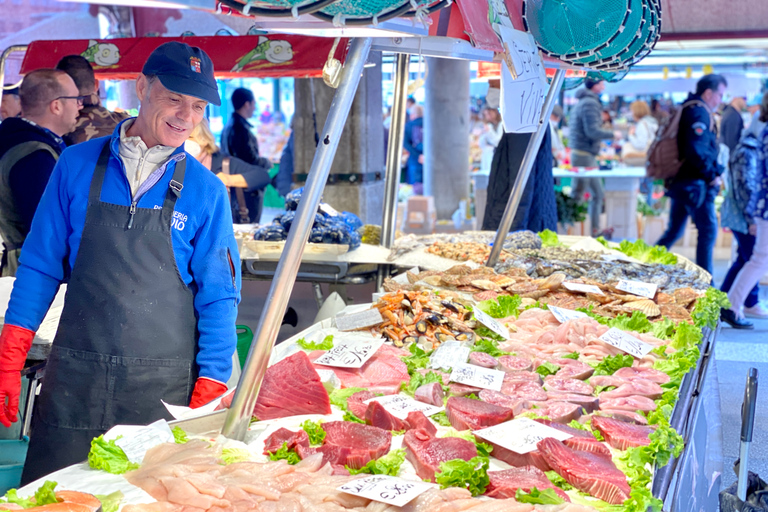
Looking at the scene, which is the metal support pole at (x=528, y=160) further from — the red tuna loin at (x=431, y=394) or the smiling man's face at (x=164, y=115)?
the smiling man's face at (x=164, y=115)

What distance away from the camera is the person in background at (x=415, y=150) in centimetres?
1428

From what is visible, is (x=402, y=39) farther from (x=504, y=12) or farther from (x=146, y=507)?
(x=146, y=507)

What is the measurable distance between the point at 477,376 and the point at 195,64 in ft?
4.49

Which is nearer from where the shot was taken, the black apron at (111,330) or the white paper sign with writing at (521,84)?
the black apron at (111,330)

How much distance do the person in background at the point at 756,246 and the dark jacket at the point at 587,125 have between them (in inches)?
164

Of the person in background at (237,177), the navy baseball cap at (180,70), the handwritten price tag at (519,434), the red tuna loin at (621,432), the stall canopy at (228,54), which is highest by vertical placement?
the stall canopy at (228,54)

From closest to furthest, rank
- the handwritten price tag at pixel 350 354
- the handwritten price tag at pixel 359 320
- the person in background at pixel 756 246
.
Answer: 1. the handwritten price tag at pixel 350 354
2. the handwritten price tag at pixel 359 320
3. the person in background at pixel 756 246

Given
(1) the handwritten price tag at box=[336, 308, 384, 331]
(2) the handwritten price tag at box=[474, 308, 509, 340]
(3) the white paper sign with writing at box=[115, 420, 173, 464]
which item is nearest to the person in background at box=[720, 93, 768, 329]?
(2) the handwritten price tag at box=[474, 308, 509, 340]

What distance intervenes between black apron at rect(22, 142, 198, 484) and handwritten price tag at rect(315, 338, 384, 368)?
544 millimetres

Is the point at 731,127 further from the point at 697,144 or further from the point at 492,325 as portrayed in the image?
the point at 492,325

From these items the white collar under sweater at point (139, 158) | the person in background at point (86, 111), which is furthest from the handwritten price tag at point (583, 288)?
the person in background at point (86, 111)

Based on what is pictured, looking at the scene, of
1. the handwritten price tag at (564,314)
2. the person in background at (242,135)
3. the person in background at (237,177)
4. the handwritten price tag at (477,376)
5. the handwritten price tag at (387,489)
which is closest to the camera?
the handwritten price tag at (387,489)

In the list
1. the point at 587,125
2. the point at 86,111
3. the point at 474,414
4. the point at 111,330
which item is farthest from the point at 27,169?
the point at 587,125

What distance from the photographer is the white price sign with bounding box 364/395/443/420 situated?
90.6 inches
